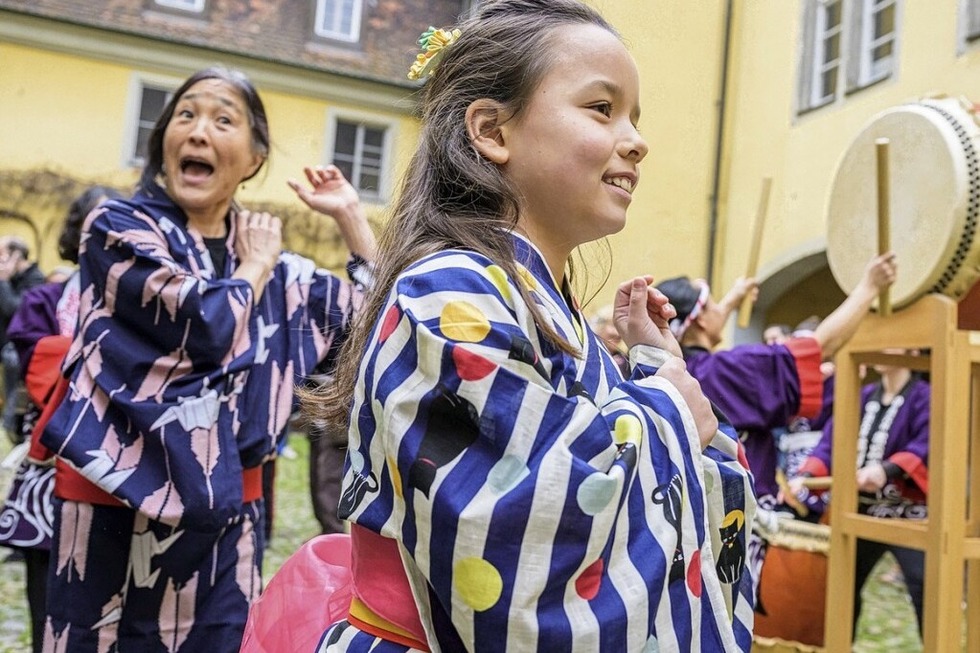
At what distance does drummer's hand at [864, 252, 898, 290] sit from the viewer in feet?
7.74

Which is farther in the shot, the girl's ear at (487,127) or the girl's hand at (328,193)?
the girl's hand at (328,193)

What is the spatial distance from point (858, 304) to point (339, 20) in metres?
9.39

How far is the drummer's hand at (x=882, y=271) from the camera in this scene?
2359 mm

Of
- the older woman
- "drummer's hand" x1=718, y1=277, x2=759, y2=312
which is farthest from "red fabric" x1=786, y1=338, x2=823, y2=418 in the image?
the older woman

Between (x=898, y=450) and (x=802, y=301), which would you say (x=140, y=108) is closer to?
(x=802, y=301)

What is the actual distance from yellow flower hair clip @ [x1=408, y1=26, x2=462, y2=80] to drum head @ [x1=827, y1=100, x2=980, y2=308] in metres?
1.60

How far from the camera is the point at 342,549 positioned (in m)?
1.05

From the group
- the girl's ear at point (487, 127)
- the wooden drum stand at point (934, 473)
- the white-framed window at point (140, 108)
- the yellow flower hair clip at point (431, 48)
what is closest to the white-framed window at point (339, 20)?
the white-framed window at point (140, 108)

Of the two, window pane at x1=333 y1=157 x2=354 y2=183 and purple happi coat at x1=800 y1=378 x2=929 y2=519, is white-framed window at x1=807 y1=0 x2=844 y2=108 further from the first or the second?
window pane at x1=333 y1=157 x2=354 y2=183

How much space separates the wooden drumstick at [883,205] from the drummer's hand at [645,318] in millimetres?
1420

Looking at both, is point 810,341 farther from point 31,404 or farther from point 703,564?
point 31,404

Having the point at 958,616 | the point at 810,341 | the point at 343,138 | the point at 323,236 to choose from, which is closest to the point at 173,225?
the point at 810,341

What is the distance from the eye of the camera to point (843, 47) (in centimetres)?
238

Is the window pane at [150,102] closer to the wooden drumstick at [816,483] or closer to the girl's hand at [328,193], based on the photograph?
the wooden drumstick at [816,483]
